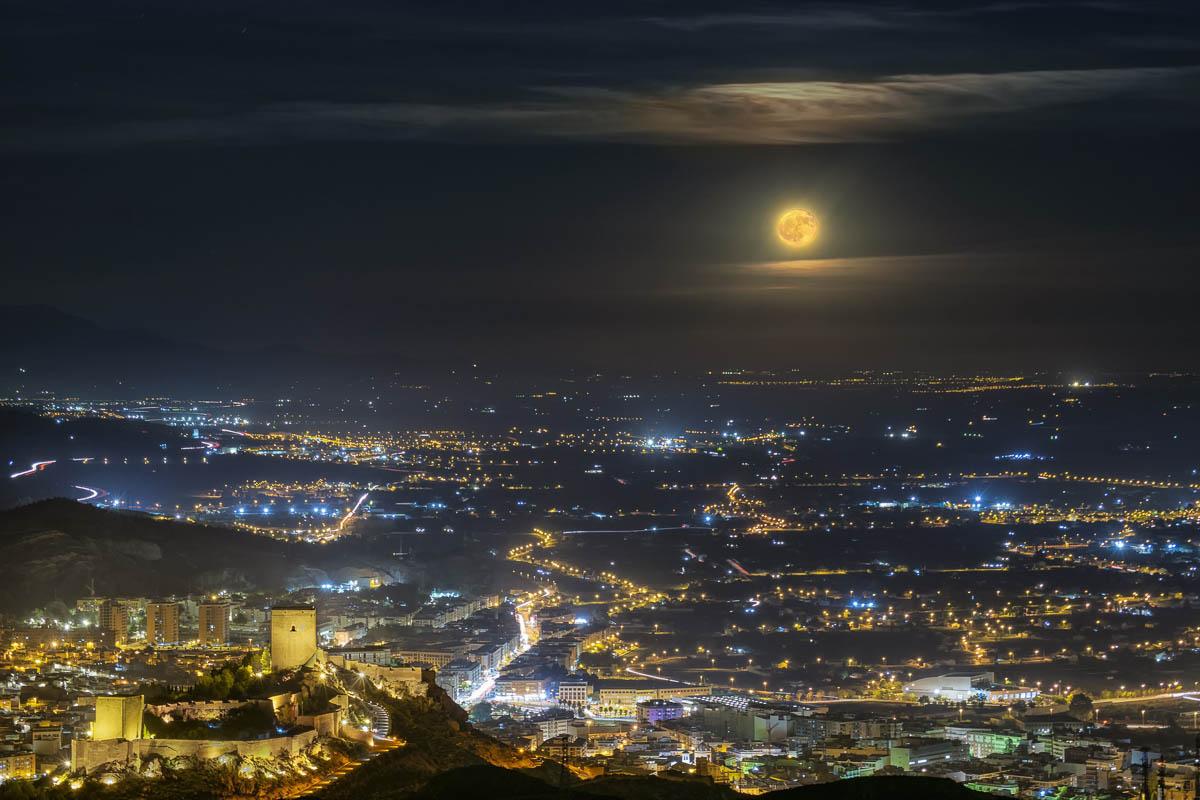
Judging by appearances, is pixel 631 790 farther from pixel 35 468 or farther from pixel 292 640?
pixel 35 468

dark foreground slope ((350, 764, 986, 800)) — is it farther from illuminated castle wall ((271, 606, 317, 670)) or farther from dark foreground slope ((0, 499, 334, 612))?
dark foreground slope ((0, 499, 334, 612))

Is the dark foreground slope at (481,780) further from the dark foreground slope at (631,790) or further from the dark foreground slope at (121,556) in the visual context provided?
the dark foreground slope at (121,556)

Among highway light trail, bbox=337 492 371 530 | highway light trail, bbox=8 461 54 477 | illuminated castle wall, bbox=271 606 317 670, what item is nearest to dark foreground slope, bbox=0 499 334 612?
highway light trail, bbox=337 492 371 530

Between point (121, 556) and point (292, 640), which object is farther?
point (121, 556)

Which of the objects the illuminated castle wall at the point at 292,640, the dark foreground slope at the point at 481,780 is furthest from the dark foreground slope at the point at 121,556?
the dark foreground slope at the point at 481,780

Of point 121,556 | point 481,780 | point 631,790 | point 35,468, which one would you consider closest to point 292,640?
point 631,790

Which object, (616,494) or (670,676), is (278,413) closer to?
(616,494)

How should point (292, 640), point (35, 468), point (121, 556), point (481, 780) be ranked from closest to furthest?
point (481, 780), point (292, 640), point (121, 556), point (35, 468)

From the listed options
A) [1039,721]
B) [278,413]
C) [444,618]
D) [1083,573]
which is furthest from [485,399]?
[1039,721]

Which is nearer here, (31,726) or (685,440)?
(31,726)
